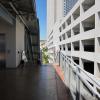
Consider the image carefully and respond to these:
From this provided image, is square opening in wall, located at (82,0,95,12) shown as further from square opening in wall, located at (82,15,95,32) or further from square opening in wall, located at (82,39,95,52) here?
square opening in wall, located at (82,39,95,52)

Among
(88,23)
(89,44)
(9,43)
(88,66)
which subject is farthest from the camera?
(88,66)

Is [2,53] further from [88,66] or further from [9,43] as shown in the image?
[88,66]

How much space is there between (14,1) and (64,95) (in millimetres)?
4982

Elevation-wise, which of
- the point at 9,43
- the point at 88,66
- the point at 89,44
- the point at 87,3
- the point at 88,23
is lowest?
the point at 88,66

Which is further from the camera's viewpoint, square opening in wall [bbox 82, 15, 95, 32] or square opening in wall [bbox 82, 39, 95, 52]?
square opening in wall [bbox 82, 39, 95, 52]

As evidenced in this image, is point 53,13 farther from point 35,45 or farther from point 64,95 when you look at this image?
point 64,95

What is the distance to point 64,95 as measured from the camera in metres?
4.77

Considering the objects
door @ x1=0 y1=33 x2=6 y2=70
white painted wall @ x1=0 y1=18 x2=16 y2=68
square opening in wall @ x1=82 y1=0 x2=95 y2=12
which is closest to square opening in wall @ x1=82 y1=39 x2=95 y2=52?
square opening in wall @ x1=82 y1=0 x2=95 y2=12

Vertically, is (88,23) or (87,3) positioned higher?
(87,3)

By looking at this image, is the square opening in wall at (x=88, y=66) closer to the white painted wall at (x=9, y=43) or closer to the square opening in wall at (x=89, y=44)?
the square opening in wall at (x=89, y=44)

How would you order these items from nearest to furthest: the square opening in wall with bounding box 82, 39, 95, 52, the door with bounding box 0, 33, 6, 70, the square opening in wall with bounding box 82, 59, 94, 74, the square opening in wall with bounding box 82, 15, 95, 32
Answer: the door with bounding box 0, 33, 6, 70
the square opening in wall with bounding box 82, 15, 95, 32
the square opening in wall with bounding box 82, 39, 95, 52
the square opening in wall with bounding box 82, 59, 94, 74

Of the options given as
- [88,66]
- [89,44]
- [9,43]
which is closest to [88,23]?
[89,44]

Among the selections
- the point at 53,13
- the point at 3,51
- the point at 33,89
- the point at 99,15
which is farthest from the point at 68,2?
the point at 33,89

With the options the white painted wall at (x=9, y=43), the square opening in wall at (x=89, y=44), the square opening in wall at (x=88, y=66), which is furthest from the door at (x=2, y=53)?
the square opening in wall at (x=88, y=66)
